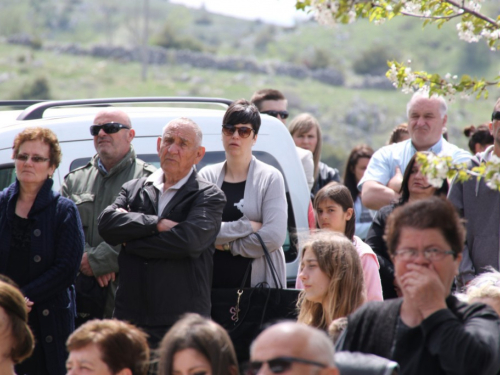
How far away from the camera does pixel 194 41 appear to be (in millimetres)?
74500

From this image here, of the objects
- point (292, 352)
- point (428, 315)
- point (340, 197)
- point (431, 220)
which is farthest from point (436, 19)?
point (340, 197)

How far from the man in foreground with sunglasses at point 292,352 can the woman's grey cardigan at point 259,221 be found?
2.56 metres

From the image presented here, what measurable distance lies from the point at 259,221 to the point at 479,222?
1534 millimetres

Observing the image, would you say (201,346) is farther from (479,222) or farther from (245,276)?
(479,222)

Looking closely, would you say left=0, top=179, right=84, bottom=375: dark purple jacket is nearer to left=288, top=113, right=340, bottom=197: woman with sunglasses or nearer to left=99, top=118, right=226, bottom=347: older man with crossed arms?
left=99, top=118, right=226, bottom=347: older man with crossed arms

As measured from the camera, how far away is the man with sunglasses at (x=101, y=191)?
5.36m

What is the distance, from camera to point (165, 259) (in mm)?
4855

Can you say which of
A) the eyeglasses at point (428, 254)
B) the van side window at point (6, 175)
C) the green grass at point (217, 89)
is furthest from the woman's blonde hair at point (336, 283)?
the green grass at point (217, 89)

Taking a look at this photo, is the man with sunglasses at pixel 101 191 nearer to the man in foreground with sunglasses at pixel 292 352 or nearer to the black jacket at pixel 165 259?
the black jacket at pixel 165 259

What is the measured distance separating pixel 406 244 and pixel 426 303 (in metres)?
0.23

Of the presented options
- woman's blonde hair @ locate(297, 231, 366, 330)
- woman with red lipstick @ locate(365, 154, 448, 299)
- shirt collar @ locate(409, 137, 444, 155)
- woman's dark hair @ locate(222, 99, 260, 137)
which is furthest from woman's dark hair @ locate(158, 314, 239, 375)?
shirt collar @ locate(409, 137, 444, 155)

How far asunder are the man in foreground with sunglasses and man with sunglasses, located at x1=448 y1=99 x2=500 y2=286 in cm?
284

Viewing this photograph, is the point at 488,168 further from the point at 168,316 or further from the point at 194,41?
the point at 194,41

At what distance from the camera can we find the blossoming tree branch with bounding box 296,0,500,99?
3.17 meters
